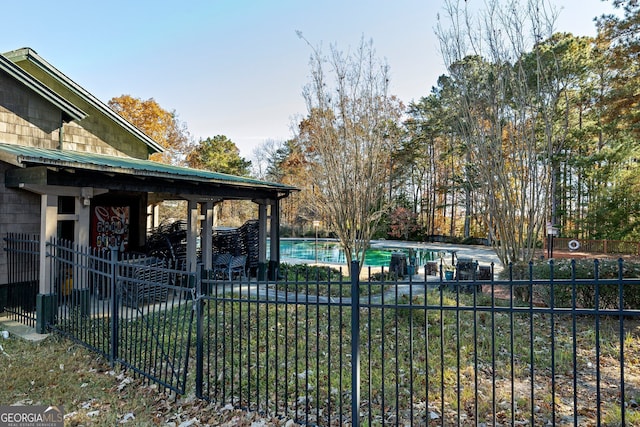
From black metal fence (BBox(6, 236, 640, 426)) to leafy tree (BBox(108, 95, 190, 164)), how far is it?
20903mm

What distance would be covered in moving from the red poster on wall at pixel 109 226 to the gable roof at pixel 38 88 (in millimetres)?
2606

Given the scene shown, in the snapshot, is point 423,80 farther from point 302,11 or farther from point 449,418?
point 449,418

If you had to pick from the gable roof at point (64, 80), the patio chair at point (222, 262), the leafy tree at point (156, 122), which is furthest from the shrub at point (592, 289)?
the leafy tree at point (156, 122)

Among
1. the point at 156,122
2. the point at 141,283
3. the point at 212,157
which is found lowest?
the point at 141,283

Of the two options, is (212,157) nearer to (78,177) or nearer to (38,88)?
(38,88)

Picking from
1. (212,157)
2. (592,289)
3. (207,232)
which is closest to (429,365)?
(592,289)

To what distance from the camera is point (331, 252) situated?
2541 centimetres

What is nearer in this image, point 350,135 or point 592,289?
point 592,289

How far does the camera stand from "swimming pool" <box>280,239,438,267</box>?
70.8 feet

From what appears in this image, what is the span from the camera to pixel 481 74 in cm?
847

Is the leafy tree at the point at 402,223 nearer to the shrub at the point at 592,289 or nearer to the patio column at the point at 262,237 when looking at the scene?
the patio column at the point at 262,237

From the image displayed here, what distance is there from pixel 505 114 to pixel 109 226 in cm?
1073

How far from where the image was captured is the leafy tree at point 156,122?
80.3ft

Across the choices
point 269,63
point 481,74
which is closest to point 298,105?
point 269,63
